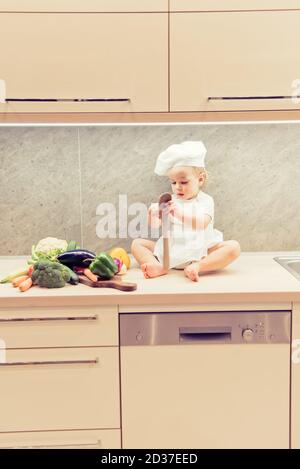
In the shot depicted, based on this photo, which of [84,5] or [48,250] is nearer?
[84,5]

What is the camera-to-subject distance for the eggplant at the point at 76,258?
1.90 metres

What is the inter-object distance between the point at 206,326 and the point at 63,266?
0.52 meters

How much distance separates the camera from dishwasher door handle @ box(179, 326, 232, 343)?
1.69 m

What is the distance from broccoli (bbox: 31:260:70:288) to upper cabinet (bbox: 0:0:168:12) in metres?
0.87

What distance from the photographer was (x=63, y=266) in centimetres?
179

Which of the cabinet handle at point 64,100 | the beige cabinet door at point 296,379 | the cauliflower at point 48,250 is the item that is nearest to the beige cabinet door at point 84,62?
the cabinet handle at point 64,100

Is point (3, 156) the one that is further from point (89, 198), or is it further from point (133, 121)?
point (133, 121)

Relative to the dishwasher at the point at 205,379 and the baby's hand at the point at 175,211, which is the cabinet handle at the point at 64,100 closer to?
the baby's hand at the point at 175,211

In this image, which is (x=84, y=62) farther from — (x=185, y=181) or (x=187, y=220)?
(x=187, y=220)

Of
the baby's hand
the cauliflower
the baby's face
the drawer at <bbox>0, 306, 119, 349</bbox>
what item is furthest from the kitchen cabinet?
the baby's face

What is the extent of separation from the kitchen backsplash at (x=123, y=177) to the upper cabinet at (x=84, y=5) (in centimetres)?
52

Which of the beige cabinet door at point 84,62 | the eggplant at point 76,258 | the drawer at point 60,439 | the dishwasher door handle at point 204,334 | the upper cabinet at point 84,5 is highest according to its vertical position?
the upper cabinet at point 84,5

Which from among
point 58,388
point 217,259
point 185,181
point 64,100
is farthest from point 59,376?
point 64,100
